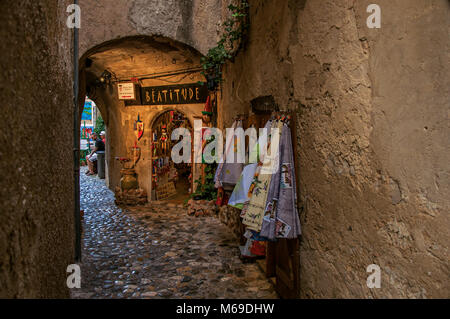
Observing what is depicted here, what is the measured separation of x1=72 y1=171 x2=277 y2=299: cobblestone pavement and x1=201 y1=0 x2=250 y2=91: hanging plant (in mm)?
3047

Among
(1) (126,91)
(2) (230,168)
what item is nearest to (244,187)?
(2) (230,168)

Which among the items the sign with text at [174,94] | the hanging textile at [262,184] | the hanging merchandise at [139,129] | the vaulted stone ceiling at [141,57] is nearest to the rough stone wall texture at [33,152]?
the hanging textile at [262,184]

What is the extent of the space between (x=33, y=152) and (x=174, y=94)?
23.7ft

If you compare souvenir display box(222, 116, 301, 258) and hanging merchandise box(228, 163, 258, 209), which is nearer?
souvenir display box(222, 116, 301, 258)

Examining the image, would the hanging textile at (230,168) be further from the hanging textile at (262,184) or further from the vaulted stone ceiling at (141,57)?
the vaulted stone ceiling at (141,57)

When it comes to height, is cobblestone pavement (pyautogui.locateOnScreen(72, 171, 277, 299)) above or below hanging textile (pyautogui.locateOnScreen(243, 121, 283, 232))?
below

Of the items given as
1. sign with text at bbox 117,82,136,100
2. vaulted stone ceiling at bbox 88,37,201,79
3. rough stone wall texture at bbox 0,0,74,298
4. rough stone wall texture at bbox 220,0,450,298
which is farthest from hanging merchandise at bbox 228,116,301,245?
sign with text at bbox 117,82,136,100

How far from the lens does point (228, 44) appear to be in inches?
222

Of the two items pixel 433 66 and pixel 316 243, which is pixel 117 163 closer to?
pixel 316 243

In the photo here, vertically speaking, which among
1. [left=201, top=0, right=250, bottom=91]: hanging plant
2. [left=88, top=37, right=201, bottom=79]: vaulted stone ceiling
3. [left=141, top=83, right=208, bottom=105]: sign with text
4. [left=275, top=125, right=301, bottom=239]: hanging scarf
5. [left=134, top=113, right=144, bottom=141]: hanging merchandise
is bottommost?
[left=275, top=125, right=301, bottom=239]: hanging scarf

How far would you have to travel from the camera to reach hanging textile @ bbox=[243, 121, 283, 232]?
259cm

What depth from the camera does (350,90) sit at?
6.09 feet

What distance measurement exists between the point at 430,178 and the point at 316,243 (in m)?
1.22

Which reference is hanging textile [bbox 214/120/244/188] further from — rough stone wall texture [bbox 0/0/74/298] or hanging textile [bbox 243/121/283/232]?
rough stone wall texture [bbox 0/0/74/298]
